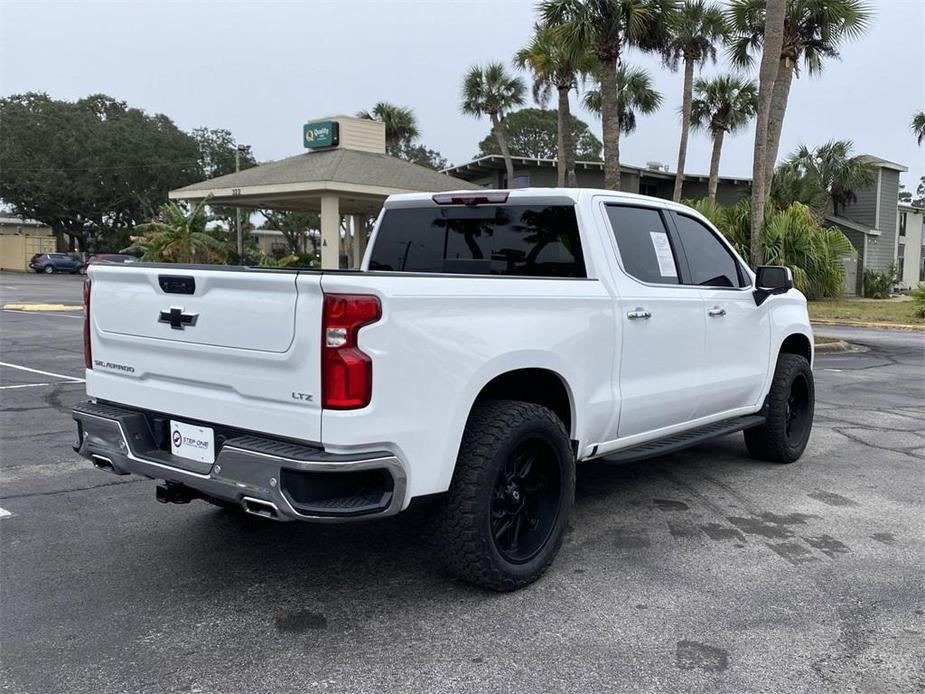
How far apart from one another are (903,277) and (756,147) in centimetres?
3345

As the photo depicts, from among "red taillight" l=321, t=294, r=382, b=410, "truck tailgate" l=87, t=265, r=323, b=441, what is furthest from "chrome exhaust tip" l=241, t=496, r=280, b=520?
"red taillight" l=321, t=294, r=382, b=410

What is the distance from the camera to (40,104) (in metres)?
55.5

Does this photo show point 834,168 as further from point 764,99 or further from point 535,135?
point 535,135

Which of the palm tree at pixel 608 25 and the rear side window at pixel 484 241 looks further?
the palm tree at pixel 608 25

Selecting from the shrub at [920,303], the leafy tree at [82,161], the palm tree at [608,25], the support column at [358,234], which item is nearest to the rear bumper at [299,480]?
the palm tree at [608,25]

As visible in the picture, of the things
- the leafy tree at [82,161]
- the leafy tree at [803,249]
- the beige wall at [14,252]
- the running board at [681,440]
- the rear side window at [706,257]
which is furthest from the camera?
the beige wall at [14,252]

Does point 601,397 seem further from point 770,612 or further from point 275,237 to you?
point 275,237

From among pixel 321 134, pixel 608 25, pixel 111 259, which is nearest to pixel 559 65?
pixel 608 25

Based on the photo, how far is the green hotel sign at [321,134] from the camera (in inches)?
1108

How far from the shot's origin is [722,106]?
31.9m

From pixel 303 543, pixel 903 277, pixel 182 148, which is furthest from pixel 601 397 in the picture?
pixel 182 148

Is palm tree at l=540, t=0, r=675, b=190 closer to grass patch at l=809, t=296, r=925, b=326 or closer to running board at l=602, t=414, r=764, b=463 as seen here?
grass patch at l=809, t=296, r=925, b=326

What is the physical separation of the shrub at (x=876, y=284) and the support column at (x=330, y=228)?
76.3 feet

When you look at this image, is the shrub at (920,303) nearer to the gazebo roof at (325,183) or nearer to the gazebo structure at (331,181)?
the gazebo structure at (331,181)
